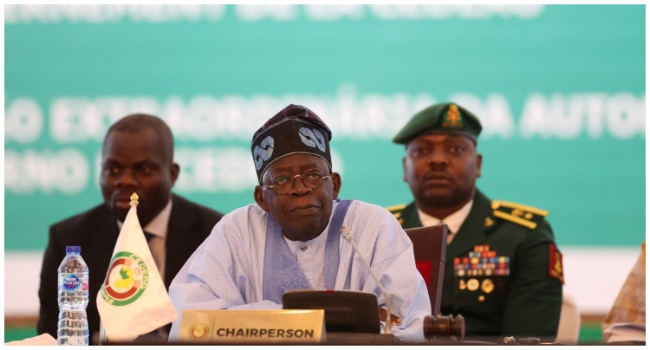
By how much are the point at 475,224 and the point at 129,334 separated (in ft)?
7.80

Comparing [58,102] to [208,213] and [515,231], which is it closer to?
[208,213]

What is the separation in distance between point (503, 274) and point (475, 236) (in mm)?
205

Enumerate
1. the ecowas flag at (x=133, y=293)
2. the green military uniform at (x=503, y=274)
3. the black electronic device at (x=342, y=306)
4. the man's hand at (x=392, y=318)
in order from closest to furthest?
the black electronic device at (x=342, y=306)
the ecowas flag at (x=133, y=293)
the man's hand at (x=392, y=318)
the green military uniform at (x=503, y=274)

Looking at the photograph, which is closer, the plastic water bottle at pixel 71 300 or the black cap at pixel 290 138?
the black cap at pixel 290 138

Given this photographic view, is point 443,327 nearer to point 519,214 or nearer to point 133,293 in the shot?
point 133,293

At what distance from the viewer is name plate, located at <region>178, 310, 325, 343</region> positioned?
3328 mm

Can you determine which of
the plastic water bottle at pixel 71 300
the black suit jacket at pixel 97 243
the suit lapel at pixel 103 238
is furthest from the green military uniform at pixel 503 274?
the plastic water bottle at pixel 71 300

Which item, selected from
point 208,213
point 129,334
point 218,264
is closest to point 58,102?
point 208,213

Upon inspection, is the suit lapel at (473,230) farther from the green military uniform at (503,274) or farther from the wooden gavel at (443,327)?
the wooden gavel at (443,327)

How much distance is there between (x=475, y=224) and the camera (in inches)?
222

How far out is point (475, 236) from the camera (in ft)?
18.4

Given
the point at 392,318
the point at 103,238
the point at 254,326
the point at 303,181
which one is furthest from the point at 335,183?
the point at 103,238

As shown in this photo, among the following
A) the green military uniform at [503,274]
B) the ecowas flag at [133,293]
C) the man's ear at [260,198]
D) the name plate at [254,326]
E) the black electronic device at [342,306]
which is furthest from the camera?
the green military uniform at [503,274]

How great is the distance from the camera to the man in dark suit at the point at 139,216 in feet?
18.0
